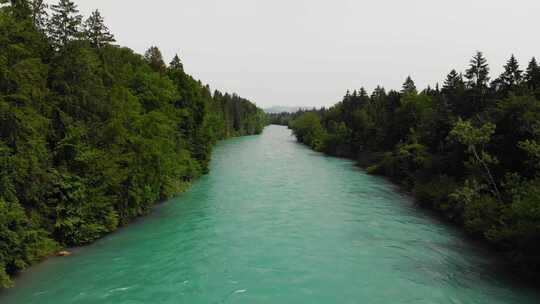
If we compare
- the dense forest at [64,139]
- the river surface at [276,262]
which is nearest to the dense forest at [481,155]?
the river surface at [276,262]

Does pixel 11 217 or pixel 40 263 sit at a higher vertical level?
pixel 11 217

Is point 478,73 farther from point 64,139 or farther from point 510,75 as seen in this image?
point 64,139

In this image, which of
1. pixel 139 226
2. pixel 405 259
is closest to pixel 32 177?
pixel 139 226

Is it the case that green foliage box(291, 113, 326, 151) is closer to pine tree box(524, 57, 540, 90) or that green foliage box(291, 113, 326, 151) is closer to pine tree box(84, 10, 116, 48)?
pine tree box(524, 57, 540, 90)

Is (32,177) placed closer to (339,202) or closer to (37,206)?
(37,206)

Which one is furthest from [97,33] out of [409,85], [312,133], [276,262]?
[312,133]

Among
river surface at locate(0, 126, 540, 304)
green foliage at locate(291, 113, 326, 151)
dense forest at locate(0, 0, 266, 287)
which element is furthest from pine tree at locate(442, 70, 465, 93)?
green foliage at locate(291, 113, 326, 151)
